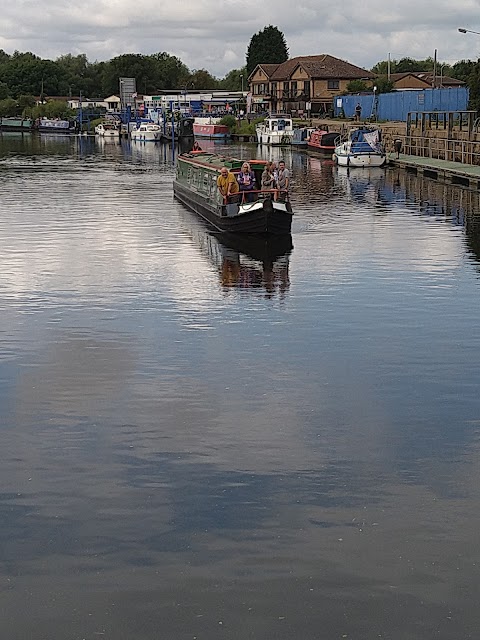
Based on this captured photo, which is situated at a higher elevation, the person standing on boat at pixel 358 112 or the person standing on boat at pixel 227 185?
the person standing on boat at pixel 358 112

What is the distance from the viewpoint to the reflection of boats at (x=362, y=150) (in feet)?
218

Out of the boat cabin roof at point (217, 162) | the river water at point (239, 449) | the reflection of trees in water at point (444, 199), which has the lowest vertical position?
the river water at point (239, 449)

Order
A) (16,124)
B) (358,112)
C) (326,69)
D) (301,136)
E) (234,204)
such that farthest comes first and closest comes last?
(16,124)
(326,69)
(358,112)
(301,136)
(234,204)

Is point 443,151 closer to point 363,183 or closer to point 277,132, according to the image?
point 363,183

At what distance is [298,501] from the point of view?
10984 mm

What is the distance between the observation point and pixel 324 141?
281 feet

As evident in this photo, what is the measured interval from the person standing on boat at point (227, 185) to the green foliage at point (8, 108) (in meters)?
160

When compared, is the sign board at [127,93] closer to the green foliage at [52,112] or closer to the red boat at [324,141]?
the green foliage at [52,112]

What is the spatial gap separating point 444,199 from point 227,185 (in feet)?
48.9

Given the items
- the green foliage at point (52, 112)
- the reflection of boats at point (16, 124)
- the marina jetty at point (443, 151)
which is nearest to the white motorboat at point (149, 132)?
the reflection of boats at point (16, 124)

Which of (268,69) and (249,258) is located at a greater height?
(268,69)

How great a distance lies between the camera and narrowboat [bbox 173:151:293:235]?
99.8 ft

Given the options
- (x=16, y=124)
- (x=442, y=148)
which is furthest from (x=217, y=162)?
(x=16, y=124)

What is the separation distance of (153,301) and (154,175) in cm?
4419
